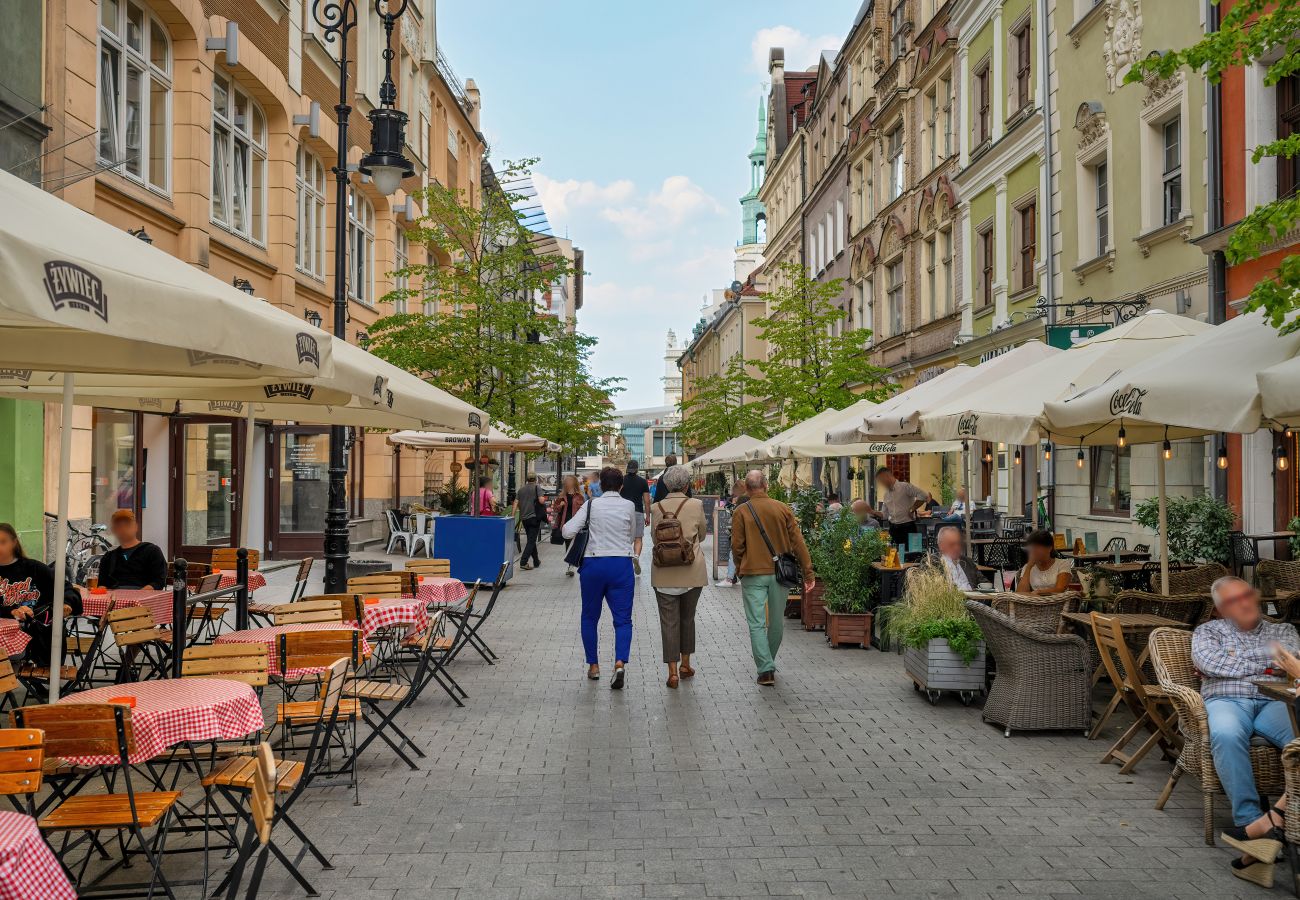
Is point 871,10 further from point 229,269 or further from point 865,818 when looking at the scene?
point 865,818

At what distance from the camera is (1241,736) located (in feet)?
19.4

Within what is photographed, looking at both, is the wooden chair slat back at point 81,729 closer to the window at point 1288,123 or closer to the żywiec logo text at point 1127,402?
the żywiec logo text at point 1127,402

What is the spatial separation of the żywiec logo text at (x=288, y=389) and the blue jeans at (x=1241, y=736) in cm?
625

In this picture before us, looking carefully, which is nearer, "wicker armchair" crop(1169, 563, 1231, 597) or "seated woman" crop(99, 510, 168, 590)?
"seated woman" crop(99, 510, 168, 590)

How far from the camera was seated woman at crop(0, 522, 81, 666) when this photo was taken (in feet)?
28.6

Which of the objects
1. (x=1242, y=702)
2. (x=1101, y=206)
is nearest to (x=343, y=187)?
(x=1242, y=702)

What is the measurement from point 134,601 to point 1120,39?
16337 millimetres

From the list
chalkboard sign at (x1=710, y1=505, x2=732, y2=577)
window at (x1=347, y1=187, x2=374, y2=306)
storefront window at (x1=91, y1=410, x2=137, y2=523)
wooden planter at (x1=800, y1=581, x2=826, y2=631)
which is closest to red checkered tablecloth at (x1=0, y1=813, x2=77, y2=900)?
wooden planter at (x1=800, y1=581, x2=826, y2=631)

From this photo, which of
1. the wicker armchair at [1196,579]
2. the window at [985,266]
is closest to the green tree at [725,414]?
the window at [985,266]

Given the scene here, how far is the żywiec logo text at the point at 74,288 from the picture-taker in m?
4.17

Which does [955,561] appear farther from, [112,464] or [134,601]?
[112,464]

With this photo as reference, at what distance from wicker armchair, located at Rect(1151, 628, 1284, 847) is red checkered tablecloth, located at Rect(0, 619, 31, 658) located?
6.94m

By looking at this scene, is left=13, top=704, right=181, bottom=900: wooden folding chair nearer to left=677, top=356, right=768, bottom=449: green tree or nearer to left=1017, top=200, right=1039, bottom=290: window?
left=1017, top=200, right=1039, bottom=290: window

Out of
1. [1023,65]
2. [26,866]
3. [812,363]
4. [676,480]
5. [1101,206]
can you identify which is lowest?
[26,866]
